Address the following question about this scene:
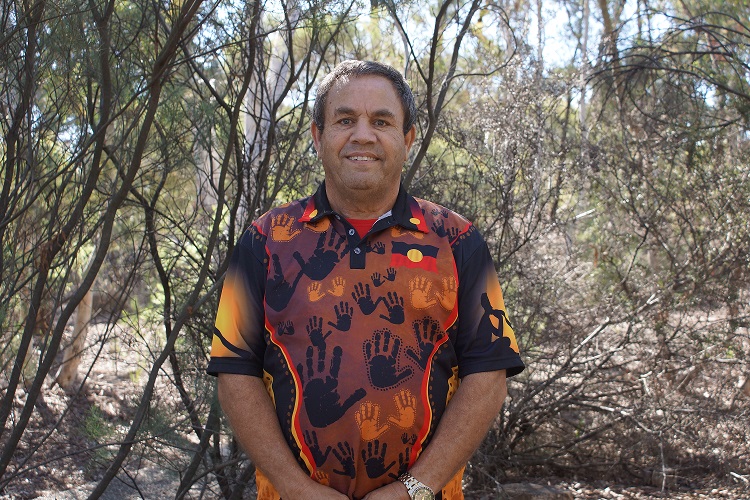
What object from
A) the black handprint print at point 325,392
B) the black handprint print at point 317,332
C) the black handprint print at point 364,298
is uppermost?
the black handprint print at point 364,298

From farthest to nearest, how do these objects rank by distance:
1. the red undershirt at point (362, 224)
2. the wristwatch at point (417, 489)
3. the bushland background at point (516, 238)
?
1. the bushland background at point (516, 238)
2. the red undershirt at point (362, 224)
3. the wristwatch at point (417, 489)

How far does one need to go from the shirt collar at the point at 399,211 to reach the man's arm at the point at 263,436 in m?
0.48

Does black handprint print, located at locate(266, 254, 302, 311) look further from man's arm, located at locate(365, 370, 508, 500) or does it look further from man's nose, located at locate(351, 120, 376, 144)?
man's arm, located at locate(365, 370, 508, 500)

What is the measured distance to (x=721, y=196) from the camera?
7.57m

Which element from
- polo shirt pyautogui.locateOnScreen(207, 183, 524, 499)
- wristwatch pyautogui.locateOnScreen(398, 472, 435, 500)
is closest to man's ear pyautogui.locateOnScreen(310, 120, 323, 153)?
polo shirt pyautogui.locateOnScreen(207, 183, 524, 499)

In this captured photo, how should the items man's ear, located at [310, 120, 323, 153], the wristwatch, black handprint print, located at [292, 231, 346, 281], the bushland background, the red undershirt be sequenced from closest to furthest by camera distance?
the wristwatch
black handprint print, located at [292, 231, 346, 281]
the red undershirt
man's ear, located at [310, 120, 323, 153]
the bushland background

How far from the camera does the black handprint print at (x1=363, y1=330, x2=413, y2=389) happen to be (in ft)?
6.97

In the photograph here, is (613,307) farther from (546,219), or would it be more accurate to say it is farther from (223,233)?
(223,233)

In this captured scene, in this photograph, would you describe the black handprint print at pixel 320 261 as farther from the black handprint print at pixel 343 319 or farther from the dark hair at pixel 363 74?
the dark hair at pixel 363 74

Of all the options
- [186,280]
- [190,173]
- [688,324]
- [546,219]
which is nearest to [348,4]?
[190,173]

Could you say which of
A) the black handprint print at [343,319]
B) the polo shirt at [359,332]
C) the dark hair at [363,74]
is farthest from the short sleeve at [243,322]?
the dark hair at [363,74]

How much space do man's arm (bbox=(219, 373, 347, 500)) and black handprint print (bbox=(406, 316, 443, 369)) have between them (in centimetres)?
40

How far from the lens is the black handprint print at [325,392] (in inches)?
83.6

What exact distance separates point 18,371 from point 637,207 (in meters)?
6.46
